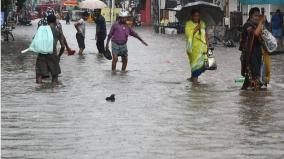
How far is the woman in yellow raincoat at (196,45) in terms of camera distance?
15.3m

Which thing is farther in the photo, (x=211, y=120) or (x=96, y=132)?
(x=211, y=120)

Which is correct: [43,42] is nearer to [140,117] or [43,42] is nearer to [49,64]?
[49,64]

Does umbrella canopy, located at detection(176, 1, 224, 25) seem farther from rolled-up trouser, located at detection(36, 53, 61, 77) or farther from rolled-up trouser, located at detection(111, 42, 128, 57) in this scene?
rolled-up trouser, located at detection(36, 53, 61, 77)

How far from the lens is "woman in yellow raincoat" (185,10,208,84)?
15.3 metres

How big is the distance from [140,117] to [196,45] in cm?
548

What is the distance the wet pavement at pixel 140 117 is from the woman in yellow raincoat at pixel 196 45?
36cm

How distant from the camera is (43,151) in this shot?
762 cm

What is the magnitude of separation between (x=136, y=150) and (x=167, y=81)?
25.9ft

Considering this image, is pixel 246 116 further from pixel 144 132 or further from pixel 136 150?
pixel 136 150

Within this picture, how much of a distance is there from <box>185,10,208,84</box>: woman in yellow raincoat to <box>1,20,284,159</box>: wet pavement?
0.36m

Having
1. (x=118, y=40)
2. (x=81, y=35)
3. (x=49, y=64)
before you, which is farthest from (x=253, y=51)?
(x=81, y=35)

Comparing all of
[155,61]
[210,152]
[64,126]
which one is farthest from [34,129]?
[155,61]

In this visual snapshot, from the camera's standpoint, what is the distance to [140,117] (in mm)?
10133

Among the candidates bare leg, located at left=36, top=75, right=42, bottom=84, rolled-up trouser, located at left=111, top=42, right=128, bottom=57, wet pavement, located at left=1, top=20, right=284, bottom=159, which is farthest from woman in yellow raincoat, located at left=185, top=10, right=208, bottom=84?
rolled-up trouser, located at left=111, top=42, right=128, bottom=57
